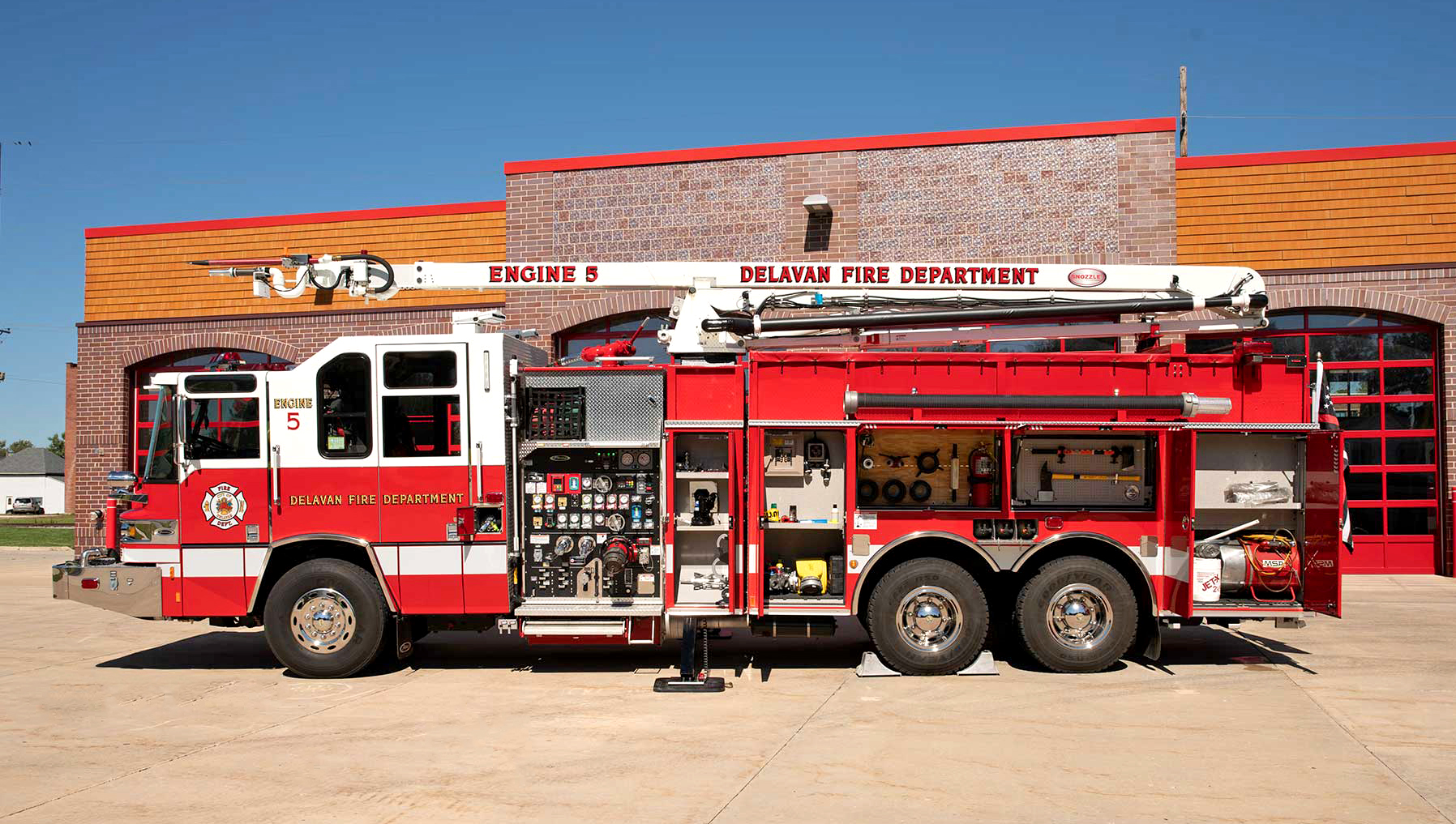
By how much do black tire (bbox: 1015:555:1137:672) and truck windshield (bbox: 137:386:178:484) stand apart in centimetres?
738

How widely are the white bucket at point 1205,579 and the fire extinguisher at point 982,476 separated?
1.79 metres

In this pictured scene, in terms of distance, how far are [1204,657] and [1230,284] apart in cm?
344

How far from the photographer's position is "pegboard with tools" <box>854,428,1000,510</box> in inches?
384

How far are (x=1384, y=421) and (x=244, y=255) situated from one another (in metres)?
19.0

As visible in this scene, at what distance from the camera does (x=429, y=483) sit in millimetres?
9609

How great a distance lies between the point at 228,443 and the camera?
978 cm

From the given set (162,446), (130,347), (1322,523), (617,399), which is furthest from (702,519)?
(130,347)

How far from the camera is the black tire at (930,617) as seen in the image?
9492 millimetres

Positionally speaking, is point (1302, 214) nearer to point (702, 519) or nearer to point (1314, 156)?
point (1314, 156)

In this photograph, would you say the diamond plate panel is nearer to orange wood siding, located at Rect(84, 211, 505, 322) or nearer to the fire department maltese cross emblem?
the fire department maltese cross emblem

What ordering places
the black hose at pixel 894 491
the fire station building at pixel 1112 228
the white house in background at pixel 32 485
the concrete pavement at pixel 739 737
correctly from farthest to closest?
the white house in background at pixel 32 485 → the fire station building at pixel 1112 228 → the black hose at pixel 894 491 → the concrete pavement at pixel 739 737

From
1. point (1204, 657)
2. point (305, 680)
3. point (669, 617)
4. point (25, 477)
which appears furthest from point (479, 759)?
point (25, 477)

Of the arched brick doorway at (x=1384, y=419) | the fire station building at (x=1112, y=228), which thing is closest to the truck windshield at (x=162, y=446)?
the fire station building at (x=1112, y=228)

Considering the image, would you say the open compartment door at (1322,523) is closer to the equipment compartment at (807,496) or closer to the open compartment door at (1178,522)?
the open compartment door at (1178,522)
